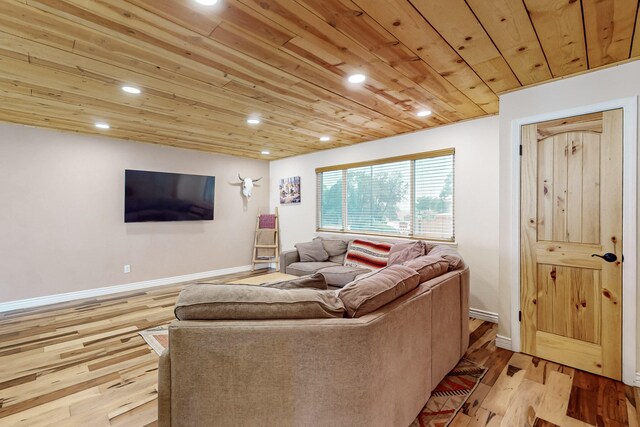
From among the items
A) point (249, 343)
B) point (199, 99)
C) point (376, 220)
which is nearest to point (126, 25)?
point (199, 99)

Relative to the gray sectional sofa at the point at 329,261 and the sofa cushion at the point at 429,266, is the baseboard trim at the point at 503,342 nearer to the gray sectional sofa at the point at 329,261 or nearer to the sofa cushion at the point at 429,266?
the sofa cushion at the point at 429,266

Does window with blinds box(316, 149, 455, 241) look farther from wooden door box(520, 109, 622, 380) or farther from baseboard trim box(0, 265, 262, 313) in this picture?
baseboard trim box(0, 265, 262, 313)

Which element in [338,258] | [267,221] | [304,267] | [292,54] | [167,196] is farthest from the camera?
[267,221]

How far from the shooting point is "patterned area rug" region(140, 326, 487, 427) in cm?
182

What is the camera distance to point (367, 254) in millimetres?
4207

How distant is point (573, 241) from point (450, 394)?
1.58 m

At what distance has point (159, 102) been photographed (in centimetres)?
292

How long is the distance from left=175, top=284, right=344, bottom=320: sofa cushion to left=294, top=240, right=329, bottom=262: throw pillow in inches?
125

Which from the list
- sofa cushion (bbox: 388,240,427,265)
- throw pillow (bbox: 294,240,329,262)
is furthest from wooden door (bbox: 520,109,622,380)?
throw pillow (bbox: 294,240,329,262)

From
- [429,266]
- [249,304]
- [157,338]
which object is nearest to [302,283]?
[249,304]

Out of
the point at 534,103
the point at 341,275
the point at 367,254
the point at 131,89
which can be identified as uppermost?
the point at 131,89

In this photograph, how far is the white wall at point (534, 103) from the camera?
7.25ft

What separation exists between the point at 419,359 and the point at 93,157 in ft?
16.5

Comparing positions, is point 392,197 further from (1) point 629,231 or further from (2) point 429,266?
(1) point 629,231
